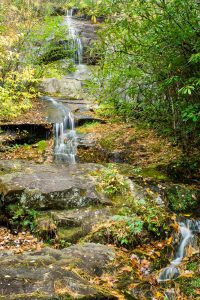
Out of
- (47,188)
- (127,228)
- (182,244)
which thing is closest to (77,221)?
(127,228)

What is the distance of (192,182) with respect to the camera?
7652mm

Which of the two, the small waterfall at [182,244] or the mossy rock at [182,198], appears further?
the mossy rock at [182,198]

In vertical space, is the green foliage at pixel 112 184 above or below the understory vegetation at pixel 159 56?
below

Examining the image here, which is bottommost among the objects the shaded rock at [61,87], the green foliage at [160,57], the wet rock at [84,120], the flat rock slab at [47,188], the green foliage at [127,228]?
the green foliage at [127,228]

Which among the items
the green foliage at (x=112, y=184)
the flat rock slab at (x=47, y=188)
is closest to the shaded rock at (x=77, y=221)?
the flat rock slab at (x=47, y=188)

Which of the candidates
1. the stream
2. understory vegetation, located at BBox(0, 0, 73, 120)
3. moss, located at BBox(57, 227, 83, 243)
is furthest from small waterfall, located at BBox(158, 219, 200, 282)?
understory vegetation, located at BBox(0, 0, 73, 120)

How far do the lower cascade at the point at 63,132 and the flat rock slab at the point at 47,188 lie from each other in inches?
110

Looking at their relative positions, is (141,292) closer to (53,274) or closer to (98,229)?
(53,274)

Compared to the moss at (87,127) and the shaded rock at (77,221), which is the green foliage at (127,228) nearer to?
the shaded rock at (77,221)

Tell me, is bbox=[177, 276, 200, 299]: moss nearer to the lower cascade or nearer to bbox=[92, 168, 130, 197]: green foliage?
bbox=[92, 168, 130, 197]: green foliage

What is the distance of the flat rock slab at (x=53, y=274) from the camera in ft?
10.6

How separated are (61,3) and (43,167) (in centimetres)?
2177

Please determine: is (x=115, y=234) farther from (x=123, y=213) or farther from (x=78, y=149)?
(x=78, y=149)

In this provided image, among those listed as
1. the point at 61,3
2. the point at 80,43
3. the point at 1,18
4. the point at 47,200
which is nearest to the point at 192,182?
the point at 47,200
